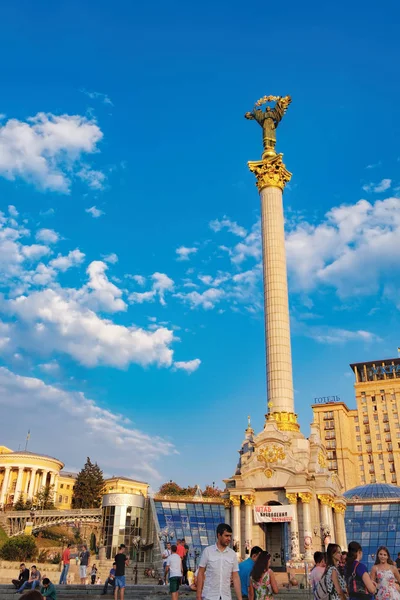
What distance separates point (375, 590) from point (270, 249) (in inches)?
1492

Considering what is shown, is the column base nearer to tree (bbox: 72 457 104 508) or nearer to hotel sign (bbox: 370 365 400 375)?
tree (bbox: 72 457 104 508)

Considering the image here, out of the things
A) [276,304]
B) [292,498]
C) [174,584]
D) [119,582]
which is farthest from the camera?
[276,304]

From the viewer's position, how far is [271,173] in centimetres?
4819

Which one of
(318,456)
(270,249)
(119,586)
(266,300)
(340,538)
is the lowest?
(119,586)

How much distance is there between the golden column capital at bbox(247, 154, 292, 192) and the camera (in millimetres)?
48094

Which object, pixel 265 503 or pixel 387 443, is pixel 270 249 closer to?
pixel 265 503

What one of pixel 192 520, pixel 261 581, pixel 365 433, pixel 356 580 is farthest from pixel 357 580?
pixel 365 433

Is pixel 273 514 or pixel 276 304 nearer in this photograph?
pixel 273 514

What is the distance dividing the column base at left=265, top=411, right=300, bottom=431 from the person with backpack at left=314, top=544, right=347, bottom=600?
101ft

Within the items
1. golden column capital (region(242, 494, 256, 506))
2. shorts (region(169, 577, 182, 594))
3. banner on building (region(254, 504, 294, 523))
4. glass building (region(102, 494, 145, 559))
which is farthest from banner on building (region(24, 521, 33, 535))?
shorts (region(169, 577, 182, 594))

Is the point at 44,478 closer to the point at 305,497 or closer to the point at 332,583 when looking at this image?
the point at 305,497

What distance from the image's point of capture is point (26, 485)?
94812 mm

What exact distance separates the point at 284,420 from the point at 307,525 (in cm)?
730

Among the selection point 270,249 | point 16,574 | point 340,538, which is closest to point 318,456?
point 340,538
